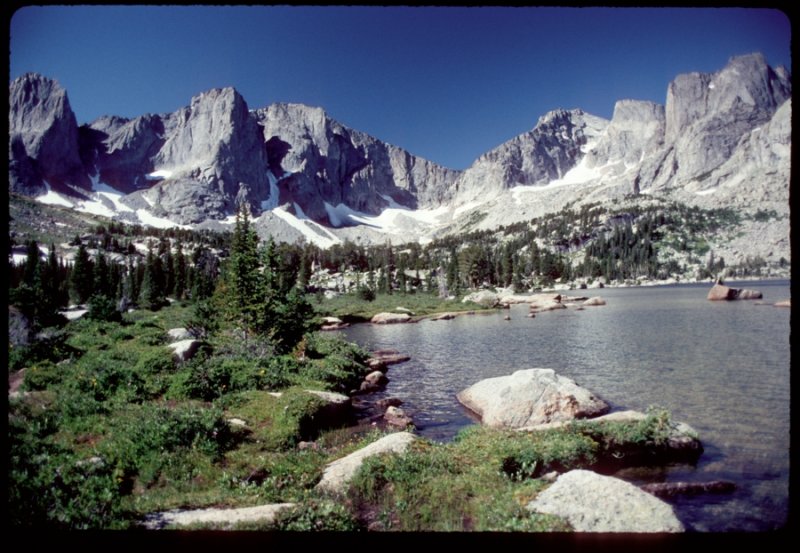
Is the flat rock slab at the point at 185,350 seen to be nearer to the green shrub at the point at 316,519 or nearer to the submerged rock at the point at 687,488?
the green shrub at the point at 316,519

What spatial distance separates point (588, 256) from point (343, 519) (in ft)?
462

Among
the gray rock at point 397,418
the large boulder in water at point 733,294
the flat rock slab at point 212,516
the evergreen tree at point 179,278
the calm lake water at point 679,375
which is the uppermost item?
the evergreen tree at point 179,278

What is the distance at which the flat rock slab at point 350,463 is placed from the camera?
7.82 meters

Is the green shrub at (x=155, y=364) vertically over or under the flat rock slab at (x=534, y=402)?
over

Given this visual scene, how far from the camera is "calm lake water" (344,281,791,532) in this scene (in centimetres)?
868

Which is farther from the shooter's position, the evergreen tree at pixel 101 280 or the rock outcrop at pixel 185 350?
the evergreen tree at pixel 101 280

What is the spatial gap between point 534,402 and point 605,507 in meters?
6.32

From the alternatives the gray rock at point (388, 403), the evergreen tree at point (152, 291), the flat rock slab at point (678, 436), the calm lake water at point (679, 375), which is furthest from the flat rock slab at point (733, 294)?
the evergreen tree at point (152, 291)

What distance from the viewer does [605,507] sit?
625 centimetres

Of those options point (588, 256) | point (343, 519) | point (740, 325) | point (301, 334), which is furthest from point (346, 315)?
point (588, 256)

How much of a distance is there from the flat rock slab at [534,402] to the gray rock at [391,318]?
32.7 m

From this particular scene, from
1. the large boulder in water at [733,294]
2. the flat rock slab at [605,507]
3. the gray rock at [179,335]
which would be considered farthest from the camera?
the large boulder in water at [733,294]

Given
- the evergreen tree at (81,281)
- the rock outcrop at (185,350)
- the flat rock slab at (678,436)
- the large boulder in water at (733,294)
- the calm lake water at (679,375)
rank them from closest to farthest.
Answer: the calm lake water at (679,375)
the flat rock slab at (678,436)
the rock outcrop at (185,350)
the large boulder in water at (733,294)
the evergreen tree at (81,281)

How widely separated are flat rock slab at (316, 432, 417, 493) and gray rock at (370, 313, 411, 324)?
36.2m
